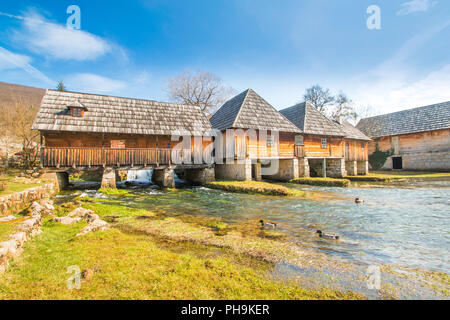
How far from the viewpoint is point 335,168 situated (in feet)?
75.6

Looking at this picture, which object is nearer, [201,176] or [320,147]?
[201,176]

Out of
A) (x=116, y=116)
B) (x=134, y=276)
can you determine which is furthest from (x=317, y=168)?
(x=134, y=276)

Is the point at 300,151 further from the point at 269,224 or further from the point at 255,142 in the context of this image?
the point at 269,224

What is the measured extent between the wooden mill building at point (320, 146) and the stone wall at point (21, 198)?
19279 mm

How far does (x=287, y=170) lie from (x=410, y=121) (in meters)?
22.1

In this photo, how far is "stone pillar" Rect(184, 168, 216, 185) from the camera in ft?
59.8

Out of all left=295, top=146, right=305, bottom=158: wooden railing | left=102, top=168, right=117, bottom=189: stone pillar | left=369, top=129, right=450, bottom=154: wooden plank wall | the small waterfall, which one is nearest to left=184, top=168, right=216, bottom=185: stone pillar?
the small waterfall

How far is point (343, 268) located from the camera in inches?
158

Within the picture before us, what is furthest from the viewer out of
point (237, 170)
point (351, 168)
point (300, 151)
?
point (351, 168)

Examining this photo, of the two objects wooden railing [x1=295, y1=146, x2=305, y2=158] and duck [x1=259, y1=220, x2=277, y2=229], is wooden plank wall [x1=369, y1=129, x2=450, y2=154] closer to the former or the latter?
wooden railing [x1=295, y1=146, x2=305, y2=158]

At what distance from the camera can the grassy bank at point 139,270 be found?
302cm

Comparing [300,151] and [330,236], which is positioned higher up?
[300,151]
